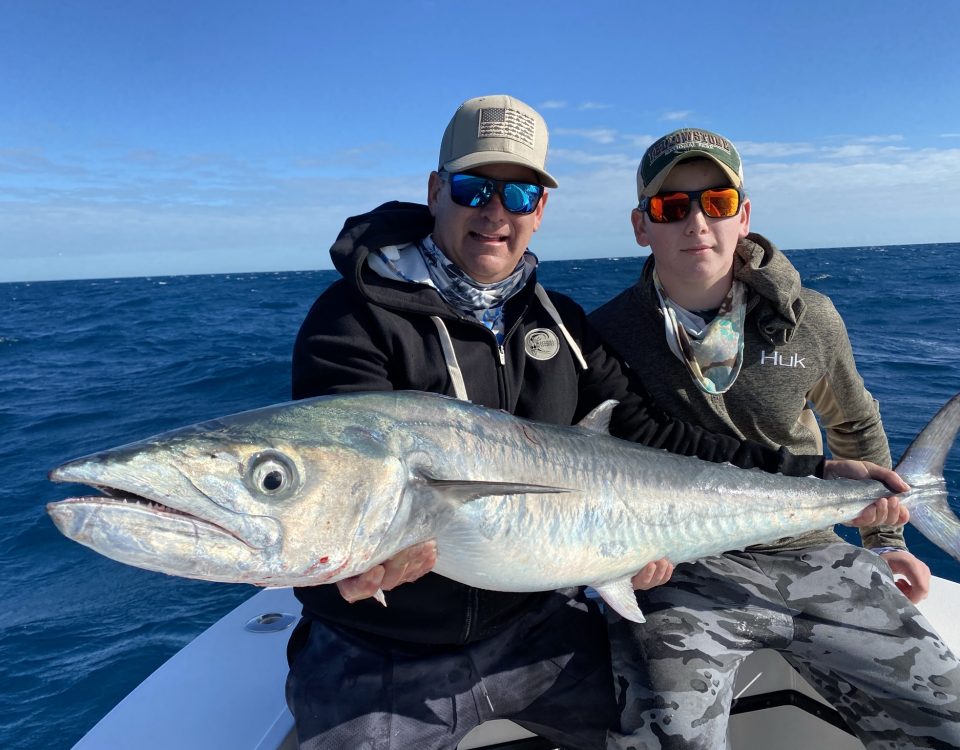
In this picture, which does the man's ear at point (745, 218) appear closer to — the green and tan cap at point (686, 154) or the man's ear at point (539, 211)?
the green and tan cap at point (686, 154)

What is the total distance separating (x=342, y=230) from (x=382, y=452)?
1.30 metres

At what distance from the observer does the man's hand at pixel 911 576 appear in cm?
314

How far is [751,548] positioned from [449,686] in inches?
61.6

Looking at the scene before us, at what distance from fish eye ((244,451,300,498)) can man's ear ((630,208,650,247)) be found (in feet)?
7.56

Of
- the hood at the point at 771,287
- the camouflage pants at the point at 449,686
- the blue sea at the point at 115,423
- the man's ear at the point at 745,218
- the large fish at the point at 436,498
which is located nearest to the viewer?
the large fish at the point at 436,498

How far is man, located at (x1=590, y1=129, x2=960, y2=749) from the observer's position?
2.51 m

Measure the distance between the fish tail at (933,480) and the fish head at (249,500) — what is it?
8.01 feet

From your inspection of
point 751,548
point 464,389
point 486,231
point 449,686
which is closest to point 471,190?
point 486,231

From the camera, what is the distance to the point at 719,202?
3.18 meters

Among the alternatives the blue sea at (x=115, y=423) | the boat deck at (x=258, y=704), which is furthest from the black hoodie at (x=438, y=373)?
the blue sea at (x=115, y=423)

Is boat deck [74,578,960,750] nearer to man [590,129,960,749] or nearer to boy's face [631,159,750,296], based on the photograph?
man [590,129,960,749]

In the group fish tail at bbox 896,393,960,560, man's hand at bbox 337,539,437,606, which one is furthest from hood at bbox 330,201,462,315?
fish tail at bbox 896,393,960,560

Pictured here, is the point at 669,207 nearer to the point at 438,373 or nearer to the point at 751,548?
the point at 438,373

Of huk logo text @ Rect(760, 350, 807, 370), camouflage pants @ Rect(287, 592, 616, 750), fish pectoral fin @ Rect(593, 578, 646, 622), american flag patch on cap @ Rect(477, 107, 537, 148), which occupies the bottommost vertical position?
camouflage pants @ Rect(287, 592, 616, 750)
